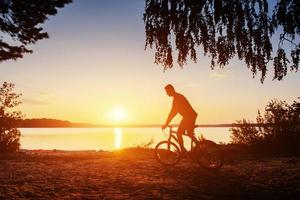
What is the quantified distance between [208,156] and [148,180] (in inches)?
88.7

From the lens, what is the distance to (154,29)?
31.5 ft

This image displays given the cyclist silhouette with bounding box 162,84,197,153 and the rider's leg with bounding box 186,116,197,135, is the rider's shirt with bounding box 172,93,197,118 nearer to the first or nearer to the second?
the cyclist silhouette with bounding box 162,84,197,153

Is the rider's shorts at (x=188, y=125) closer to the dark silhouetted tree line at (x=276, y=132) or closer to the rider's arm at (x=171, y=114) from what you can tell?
the rider's arm at (x=171, y=114)

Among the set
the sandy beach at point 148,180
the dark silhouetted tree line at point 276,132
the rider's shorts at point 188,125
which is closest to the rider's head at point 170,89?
Answer: the rider's shorts at point 188,125

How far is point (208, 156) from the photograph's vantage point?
1098 centimetres

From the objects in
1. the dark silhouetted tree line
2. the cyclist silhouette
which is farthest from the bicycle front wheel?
the dark silhouetted tree line

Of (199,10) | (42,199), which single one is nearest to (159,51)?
(199,10)

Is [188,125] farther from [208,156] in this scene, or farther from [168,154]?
[168,154]

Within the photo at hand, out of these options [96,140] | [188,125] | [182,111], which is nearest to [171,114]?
[182,111]

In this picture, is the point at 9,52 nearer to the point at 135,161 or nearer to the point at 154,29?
the point at 135,161

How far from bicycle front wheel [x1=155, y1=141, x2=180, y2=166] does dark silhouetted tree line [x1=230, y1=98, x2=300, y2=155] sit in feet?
16.9

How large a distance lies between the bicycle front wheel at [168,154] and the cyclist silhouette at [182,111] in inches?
24.9

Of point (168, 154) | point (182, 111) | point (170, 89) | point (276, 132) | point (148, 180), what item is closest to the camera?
point (148, 180)

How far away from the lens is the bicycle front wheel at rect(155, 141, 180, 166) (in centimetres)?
1187
